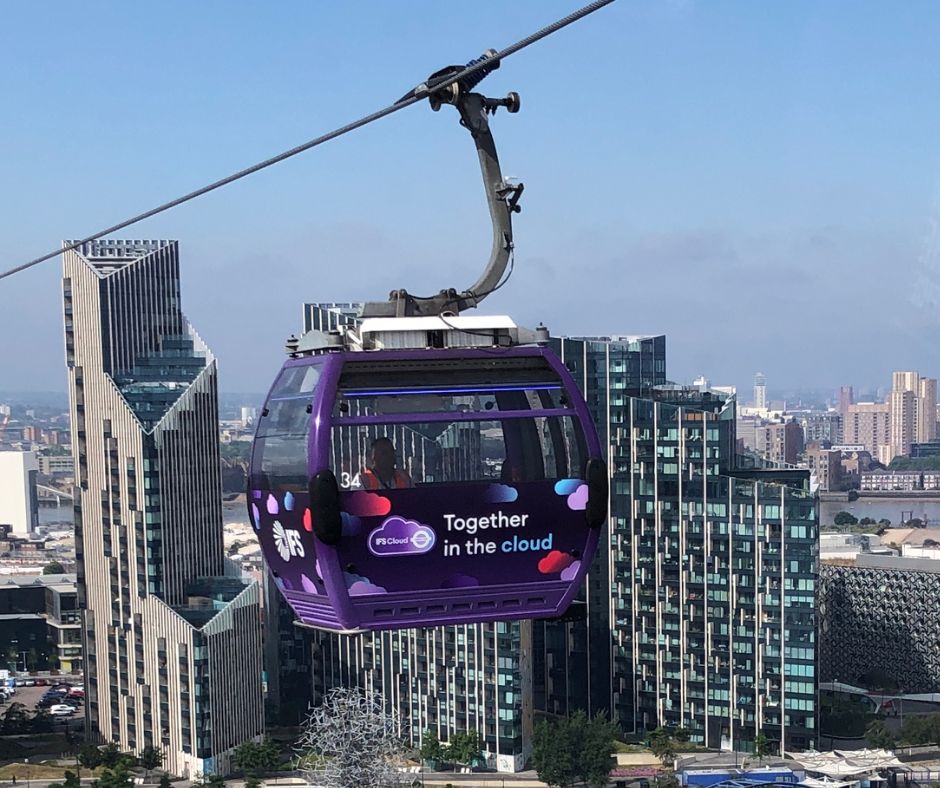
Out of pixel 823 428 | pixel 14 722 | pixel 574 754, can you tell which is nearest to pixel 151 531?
pixel 14 722

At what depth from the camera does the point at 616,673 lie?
121ft

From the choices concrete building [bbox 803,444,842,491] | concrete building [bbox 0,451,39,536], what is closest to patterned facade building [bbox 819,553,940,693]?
concrete building [bbox 803,444,842,491]

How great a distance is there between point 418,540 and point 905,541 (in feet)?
230

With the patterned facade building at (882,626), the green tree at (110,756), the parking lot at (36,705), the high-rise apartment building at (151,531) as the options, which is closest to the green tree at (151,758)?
the high-rise apartment building at (151,531)

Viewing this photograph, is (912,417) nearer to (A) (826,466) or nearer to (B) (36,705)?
(A) (826,466)

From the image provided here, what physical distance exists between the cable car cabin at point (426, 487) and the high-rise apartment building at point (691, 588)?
2739cm

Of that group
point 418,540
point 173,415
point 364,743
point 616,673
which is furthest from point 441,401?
point 616,673

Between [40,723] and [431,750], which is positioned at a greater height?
[431,750]

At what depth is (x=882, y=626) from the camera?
45406mm

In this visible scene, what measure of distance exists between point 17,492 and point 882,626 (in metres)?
67.3

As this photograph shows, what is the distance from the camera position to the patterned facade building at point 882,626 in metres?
44.3

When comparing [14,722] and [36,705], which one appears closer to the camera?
[14,722]

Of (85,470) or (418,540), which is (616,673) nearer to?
(85,470)

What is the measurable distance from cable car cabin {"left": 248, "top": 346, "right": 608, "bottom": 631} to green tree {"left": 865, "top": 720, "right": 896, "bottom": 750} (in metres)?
30.0
